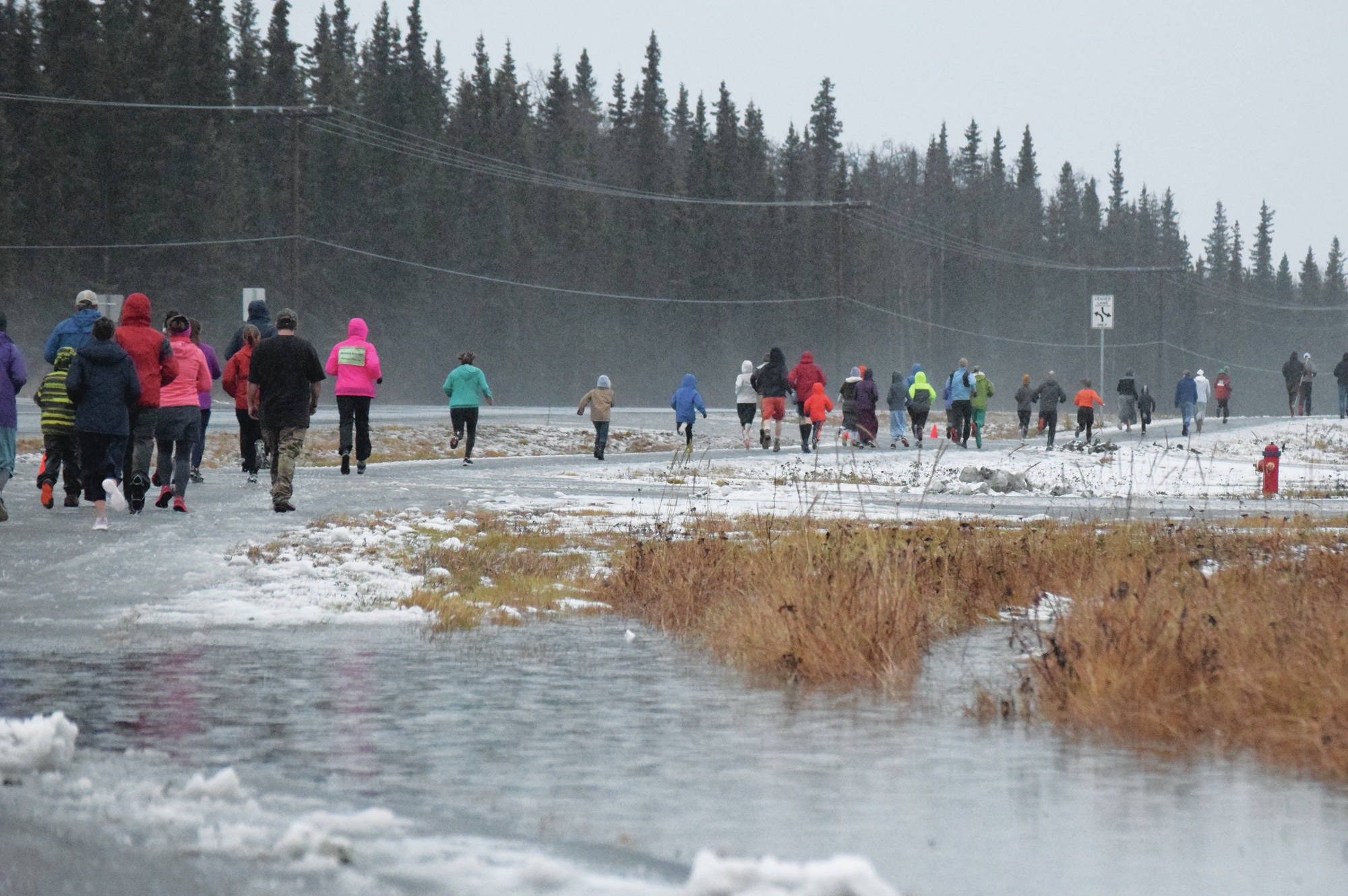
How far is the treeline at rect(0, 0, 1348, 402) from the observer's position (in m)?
66.3

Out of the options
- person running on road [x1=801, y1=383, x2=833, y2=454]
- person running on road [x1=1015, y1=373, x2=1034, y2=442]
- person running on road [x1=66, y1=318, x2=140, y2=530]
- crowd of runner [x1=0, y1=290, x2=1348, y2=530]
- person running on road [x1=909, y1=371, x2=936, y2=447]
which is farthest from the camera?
person running on road [x1=1015, y1=373, x2=1034, y2=442]

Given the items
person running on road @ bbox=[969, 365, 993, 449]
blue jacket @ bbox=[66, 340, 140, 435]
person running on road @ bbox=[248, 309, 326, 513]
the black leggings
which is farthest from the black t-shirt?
person running on road @ bbox=[969, 365, 993, 449]

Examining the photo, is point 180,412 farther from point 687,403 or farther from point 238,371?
point 687,403

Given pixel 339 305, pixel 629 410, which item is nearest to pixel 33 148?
pixel 339 305

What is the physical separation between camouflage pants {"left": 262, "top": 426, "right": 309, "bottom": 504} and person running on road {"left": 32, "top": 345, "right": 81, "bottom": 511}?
174 cm

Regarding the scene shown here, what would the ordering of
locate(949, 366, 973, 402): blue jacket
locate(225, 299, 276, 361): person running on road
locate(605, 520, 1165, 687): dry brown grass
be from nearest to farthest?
locate(605, 520, 1165, 687): dry brown grass < locate(225, 299, 276, 361): person running on road < locate(949, 366, 973, 402): blue jacket

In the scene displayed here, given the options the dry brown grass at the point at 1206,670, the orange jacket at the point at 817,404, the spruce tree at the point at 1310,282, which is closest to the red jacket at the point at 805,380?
the orange jacket at the point at 817,404

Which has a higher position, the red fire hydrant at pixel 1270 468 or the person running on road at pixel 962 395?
the person running on road at pixel 962 395

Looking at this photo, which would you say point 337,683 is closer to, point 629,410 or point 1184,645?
point 1184,645

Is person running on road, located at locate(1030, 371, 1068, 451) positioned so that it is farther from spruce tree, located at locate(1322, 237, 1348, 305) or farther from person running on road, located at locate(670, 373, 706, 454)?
spruce tree, located at locate(1322, 237, 1348, 305)

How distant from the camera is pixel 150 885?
14.8ft

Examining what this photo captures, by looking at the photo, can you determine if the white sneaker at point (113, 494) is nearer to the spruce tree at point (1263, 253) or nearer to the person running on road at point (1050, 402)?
the person running on road at point (1050, 402)

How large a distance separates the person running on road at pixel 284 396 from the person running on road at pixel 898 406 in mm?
→ 20083

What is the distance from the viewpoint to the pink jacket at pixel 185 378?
51.8ft
